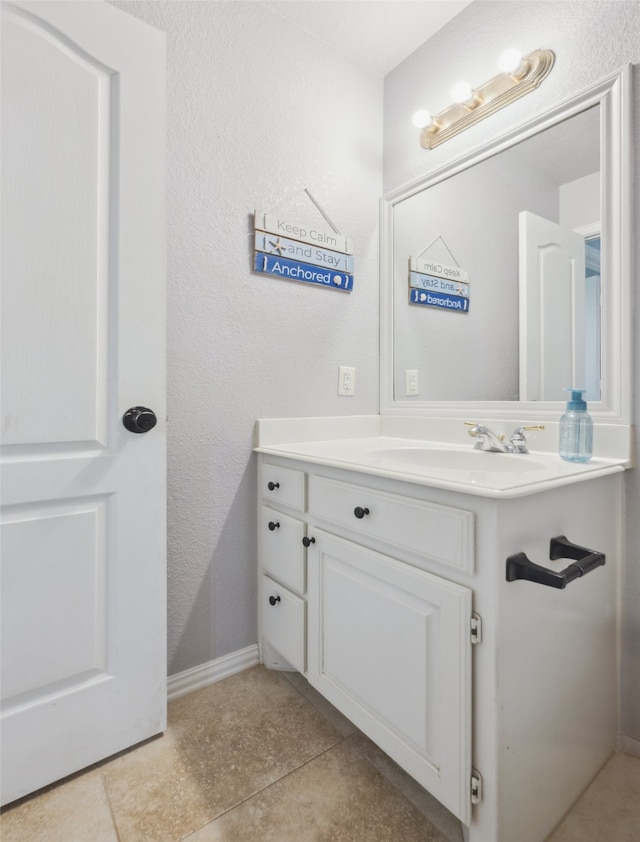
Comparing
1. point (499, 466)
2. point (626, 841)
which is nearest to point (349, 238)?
point (499, 466)

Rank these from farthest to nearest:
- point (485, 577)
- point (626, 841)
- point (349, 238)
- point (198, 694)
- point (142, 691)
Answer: point (349, 238), point (198, 694), point (142, 691), point (626, 841), point (485, 577)

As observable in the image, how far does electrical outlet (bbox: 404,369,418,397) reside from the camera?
1742 mm

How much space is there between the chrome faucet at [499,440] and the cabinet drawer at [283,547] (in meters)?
0.62

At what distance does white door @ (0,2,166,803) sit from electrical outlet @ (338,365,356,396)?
2.45 ft

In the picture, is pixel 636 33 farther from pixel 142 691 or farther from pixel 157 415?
pixel 142 691

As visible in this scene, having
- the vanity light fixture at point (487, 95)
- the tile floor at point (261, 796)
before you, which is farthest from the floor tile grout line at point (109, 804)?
the vanity light fixture at point (487, 95)

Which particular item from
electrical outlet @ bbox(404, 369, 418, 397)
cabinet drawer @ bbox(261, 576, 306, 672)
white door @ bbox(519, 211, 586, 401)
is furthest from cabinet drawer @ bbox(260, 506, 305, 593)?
white door @ bbox(519, 211, 586, 401)

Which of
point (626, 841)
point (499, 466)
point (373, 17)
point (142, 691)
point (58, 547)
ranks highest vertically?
point (373, 17)

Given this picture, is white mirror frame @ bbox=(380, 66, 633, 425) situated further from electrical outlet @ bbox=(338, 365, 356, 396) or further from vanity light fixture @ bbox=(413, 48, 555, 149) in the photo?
electrical outlet @ bbox=(338, 365, 356, 396)

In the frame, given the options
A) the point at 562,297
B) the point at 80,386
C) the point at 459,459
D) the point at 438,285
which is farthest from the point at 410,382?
the point at 80,386

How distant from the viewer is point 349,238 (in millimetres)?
1727

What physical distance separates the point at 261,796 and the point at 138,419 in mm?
967

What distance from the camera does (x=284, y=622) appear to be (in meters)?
1.37

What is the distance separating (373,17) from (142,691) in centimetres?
236
